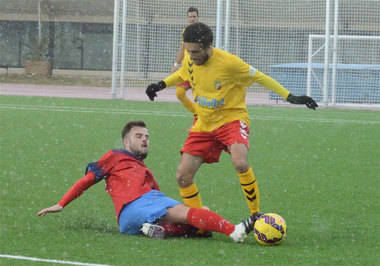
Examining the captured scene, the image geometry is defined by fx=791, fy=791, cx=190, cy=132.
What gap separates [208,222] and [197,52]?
4.67ft

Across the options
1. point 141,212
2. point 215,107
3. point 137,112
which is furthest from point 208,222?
point 137,112

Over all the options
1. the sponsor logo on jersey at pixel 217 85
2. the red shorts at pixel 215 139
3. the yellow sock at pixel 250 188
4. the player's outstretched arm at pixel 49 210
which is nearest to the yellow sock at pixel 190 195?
the red shorts at pixel 215 139

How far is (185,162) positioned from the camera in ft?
21.0

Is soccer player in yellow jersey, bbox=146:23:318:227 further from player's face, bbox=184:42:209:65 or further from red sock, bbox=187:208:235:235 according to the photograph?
red sock, bbox=187:208:235:235

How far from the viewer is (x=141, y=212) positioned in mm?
5691

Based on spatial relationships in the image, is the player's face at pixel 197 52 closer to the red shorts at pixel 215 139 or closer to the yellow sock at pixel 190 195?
the red shorts at pixel 215 139

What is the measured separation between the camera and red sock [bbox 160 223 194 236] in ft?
18.8

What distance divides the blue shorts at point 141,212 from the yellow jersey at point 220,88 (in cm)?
94

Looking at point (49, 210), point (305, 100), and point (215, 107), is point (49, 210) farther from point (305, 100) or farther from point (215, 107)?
point (305, 100)

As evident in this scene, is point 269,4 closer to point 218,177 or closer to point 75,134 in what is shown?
point 75,134

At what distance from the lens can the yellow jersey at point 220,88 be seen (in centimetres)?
641

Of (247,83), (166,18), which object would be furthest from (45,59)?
(247,83)

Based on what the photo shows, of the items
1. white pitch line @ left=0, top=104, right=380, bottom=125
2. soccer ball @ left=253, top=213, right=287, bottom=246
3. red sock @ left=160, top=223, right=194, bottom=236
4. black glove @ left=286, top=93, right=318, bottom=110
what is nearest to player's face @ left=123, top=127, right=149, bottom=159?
red sock @ left=160, top=223, right=194, bottom=236

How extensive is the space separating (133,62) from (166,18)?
1.74 metres
